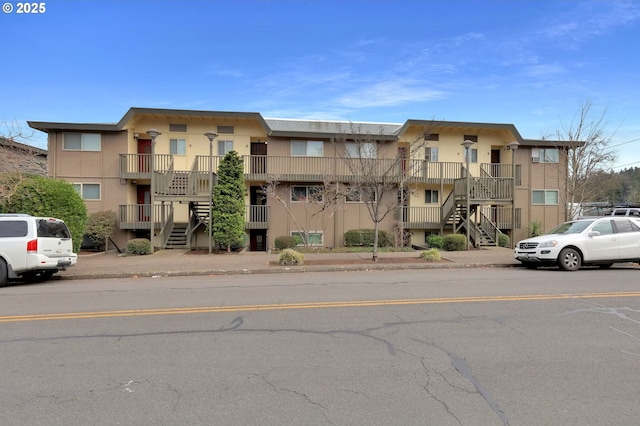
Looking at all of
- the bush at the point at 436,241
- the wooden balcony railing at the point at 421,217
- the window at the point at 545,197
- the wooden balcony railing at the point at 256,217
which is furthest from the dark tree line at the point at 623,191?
the wooden balcony railing at the point at 256,217

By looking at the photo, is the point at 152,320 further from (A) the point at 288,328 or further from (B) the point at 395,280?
(B) the point at 395,280

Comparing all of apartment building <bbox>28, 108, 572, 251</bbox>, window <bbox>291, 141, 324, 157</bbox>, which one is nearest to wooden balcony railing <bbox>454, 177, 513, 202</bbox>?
apartment building <bbox>28, 108, 572, 251</bbox>

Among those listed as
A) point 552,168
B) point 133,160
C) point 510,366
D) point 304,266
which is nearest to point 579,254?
point 304,266

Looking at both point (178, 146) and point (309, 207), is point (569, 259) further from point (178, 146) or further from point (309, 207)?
point (178, 146)

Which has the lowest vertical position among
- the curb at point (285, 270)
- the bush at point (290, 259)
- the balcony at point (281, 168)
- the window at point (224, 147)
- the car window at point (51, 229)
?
the curb at point (285, 270)

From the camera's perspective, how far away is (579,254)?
11789 millimetres

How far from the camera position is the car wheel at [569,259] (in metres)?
11.7

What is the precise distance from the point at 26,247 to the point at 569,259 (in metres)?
14.7

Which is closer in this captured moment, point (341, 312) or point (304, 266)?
point (341, 312)

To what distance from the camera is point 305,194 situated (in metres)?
21.6

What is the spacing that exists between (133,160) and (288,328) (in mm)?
18027

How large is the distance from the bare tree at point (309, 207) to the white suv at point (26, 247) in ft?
35.5

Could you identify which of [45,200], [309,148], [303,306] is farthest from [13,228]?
[309,148]

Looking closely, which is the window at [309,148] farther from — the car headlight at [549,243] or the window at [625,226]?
the window at [625,226]
